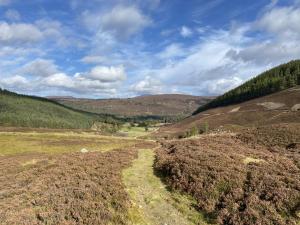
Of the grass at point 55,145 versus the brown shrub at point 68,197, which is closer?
the brown shrub at point 68,197

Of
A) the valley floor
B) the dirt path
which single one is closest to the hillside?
the valley floor

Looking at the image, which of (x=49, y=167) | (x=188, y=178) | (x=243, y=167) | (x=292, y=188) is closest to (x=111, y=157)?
(x=49, y=167)

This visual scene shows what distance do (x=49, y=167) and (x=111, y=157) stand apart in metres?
5.83

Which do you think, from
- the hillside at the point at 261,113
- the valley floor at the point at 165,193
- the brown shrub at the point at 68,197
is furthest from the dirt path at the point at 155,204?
the hillside at the point at 261,113

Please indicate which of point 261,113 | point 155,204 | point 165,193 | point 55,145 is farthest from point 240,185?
point 261,113

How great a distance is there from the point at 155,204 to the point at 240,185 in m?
5.11

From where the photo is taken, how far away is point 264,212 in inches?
598

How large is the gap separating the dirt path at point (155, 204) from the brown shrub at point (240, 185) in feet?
2.52

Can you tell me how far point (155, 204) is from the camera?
17.7 meters

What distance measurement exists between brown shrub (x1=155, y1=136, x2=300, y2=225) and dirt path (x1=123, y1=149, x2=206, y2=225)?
0.77 meters

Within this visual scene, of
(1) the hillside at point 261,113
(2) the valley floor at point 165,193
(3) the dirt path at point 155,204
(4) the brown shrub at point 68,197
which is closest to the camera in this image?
(4) the brown shrub at point 68,197

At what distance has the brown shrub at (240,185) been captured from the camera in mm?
15133

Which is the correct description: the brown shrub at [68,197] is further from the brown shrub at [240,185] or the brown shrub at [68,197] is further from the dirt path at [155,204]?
the brown shrub at [240,185]

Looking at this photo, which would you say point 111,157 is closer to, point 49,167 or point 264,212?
point 49,167
